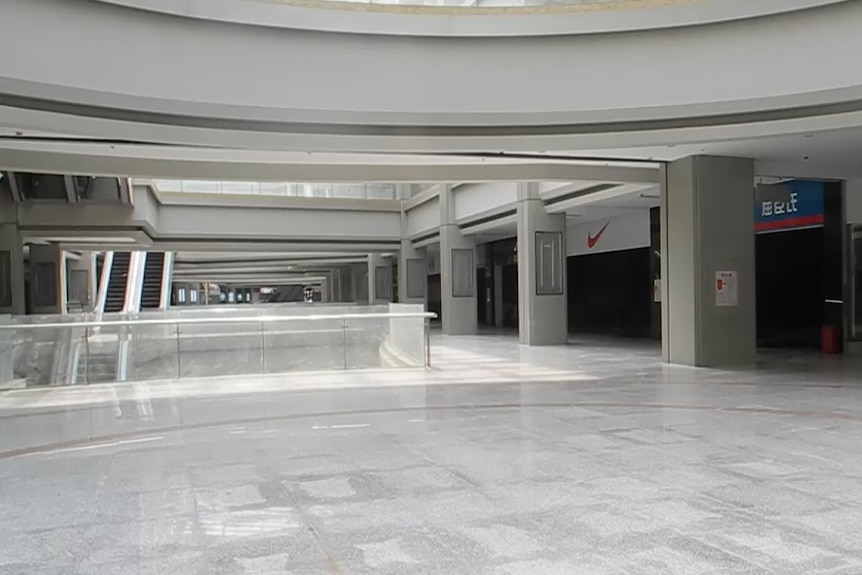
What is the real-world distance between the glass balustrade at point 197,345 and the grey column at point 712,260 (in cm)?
401

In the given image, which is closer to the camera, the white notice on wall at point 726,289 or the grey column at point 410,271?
the white notice on wall at point 726,289

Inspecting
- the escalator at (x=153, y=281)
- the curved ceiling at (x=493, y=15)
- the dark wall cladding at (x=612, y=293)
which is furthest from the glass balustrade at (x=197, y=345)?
the escalator at (x=153, y=281)

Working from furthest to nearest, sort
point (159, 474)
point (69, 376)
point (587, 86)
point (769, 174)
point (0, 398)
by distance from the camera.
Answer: point (769, 174) → point (69, 376) → point (0, 398) → point (587, 86) → point (159, 474)

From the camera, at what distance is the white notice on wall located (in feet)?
36.3

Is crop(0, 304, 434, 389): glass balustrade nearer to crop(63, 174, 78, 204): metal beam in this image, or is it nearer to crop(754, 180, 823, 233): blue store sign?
crop(63, 174, 78, 204): metal beam

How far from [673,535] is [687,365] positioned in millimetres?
8079

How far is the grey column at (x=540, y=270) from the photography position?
53.9ft

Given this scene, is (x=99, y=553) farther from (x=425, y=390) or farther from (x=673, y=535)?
(x=425, y=390)

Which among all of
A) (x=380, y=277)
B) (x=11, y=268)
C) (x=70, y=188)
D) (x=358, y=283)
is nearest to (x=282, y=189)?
(x=70, y=188)

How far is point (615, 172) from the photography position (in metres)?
12.0

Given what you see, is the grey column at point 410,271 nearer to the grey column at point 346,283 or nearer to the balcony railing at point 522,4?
the balcony railing at point 522,4

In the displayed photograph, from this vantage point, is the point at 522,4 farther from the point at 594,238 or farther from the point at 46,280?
the point at 46,280

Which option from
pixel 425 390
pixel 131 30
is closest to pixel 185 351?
pixel 425 390

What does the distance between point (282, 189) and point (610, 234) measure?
32.8ft
